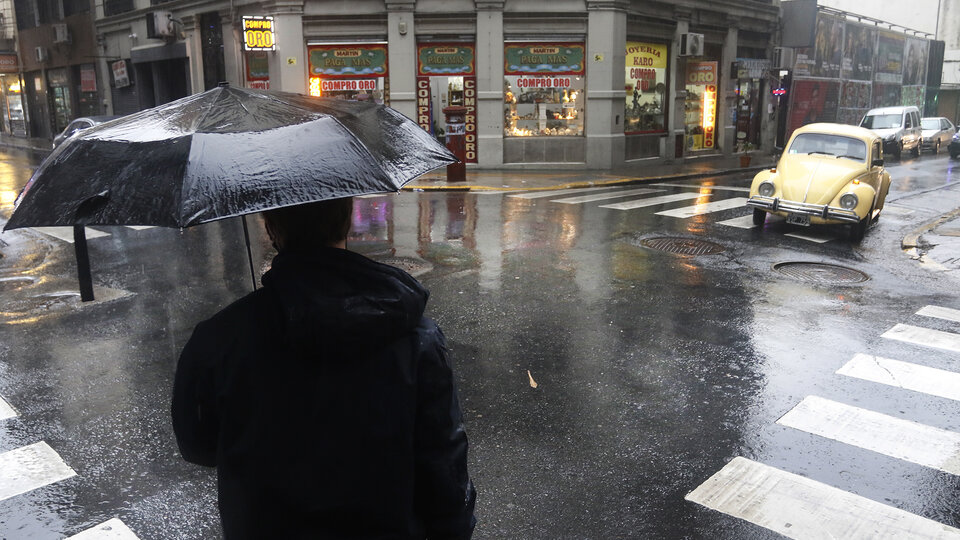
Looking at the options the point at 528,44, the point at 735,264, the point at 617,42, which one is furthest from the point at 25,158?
the point at 735,264

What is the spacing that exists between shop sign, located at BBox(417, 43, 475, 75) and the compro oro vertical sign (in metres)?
4.42

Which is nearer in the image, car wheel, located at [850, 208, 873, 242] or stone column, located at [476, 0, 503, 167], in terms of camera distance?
car wheel, located at [850, 208, 873, 242]

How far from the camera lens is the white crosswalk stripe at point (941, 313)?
25.7ft

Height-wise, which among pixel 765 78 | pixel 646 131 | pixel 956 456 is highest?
pixel 765 78

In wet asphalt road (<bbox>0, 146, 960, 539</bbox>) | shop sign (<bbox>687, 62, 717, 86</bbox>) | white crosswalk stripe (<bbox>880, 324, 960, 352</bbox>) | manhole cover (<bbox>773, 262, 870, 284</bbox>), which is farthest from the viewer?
shop sign (<bbox>687, 62, 717, 86</bbox>)

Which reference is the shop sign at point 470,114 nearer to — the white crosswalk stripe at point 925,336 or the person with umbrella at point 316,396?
the white crosswalk stripe at point 925,336

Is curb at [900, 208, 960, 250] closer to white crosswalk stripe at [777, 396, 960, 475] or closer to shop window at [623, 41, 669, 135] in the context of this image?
white crosswalk stripe at [777, 396, 960, 475]

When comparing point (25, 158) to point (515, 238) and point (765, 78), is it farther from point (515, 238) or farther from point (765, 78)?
point (765, 78)

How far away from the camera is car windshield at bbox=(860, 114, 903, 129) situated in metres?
29.3

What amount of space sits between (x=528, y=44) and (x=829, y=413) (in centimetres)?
1825

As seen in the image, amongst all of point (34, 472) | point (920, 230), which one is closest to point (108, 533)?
point (34, 472)

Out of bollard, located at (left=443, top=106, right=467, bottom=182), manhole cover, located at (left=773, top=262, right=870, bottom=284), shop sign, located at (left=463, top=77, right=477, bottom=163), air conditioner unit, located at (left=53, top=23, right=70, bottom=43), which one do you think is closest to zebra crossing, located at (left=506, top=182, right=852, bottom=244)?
manhole cover, located at (left=773, top=262, right=870, bottom=284)

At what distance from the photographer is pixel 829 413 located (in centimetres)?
542

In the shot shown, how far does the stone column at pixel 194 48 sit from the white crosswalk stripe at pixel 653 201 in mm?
16843
